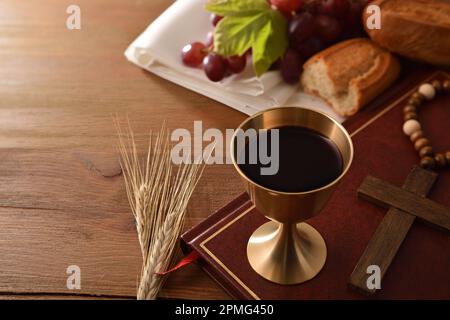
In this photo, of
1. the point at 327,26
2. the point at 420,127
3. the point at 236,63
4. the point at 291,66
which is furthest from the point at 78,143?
the point at 420,127

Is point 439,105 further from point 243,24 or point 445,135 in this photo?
point 243,24

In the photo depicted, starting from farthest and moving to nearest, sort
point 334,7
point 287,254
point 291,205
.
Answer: point 334,7 < point 287,254 < point 291,205

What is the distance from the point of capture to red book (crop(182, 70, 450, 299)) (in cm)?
86

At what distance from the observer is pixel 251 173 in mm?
770

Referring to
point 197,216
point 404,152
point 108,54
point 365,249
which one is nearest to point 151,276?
point 197,216

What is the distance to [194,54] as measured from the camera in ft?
4.16

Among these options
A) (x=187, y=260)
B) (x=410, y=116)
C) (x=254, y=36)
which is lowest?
(x=187, y=260)

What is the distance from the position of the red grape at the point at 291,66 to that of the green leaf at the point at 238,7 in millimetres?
110

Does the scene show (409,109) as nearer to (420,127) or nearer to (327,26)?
(420,127)

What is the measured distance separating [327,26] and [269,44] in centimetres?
14

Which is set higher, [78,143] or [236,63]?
[236,63]

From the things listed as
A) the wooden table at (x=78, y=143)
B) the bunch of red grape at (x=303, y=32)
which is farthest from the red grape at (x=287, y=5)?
the wooden table at (x=78, y=143)

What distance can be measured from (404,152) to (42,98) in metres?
0.77

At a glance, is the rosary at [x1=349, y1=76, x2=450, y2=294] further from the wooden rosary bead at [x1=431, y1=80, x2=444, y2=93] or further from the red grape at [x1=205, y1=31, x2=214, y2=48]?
the red grape at [x1=205, y1=31, x2=214, y2=48]
